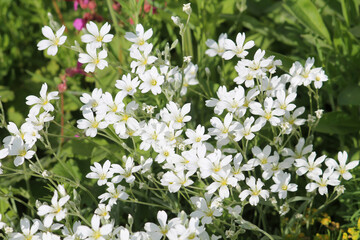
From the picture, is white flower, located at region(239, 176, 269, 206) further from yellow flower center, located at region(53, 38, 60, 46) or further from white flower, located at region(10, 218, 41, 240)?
yellow flower center, located at region(53, 38, 60, 46)

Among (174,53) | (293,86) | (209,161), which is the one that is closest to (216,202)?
(209,161)

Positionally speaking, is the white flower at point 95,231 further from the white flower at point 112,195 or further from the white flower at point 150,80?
the white flower at point 150,80

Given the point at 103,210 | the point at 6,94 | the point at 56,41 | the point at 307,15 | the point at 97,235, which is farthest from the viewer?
the point at 6,94

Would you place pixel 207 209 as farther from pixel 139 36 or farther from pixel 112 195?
pixel 139 36

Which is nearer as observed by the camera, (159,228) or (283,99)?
(159,228)

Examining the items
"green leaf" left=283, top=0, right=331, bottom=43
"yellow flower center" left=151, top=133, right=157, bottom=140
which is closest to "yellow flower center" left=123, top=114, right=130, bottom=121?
"yellow flower center" left=151, top=133, right=157, bottom=140

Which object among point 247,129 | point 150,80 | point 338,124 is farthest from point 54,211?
point 338,124
